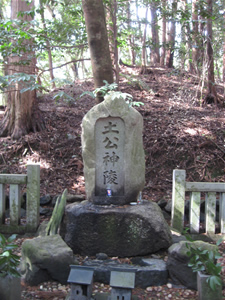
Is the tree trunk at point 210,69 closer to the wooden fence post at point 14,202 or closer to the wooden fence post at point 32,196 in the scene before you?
the wooden fence post at point 32,196

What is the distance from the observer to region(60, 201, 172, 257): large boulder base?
3576 millimetres

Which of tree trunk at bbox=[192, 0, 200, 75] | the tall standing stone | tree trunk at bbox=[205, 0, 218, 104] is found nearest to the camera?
the tall standing stone

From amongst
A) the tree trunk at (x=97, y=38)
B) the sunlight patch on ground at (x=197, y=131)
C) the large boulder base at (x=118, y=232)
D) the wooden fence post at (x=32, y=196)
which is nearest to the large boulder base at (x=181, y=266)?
the large boulder base at (x=118, y=232)

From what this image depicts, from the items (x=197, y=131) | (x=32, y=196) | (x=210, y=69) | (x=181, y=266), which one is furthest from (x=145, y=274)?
(x=210, y=69)

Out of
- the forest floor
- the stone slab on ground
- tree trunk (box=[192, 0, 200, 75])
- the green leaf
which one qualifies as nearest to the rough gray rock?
the stone slab on ground

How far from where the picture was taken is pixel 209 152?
256 inches

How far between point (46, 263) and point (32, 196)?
170 centimetres

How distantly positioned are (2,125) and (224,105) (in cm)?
628

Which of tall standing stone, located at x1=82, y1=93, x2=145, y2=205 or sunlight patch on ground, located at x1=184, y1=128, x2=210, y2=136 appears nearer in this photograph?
tall standing stone, located at x1=82, y1=93, x2=145, y2=205

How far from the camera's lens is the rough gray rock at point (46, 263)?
3000 mm

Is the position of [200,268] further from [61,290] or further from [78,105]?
[78,105]

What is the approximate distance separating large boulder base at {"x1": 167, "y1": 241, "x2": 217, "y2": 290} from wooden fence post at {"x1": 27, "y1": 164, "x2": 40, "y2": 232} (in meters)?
2.30

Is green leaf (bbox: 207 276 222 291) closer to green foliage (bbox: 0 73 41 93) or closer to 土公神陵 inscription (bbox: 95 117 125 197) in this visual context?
土公神陵 inscription (bbox: 95 117 125 197)

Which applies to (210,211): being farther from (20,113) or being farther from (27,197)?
(20,113)
